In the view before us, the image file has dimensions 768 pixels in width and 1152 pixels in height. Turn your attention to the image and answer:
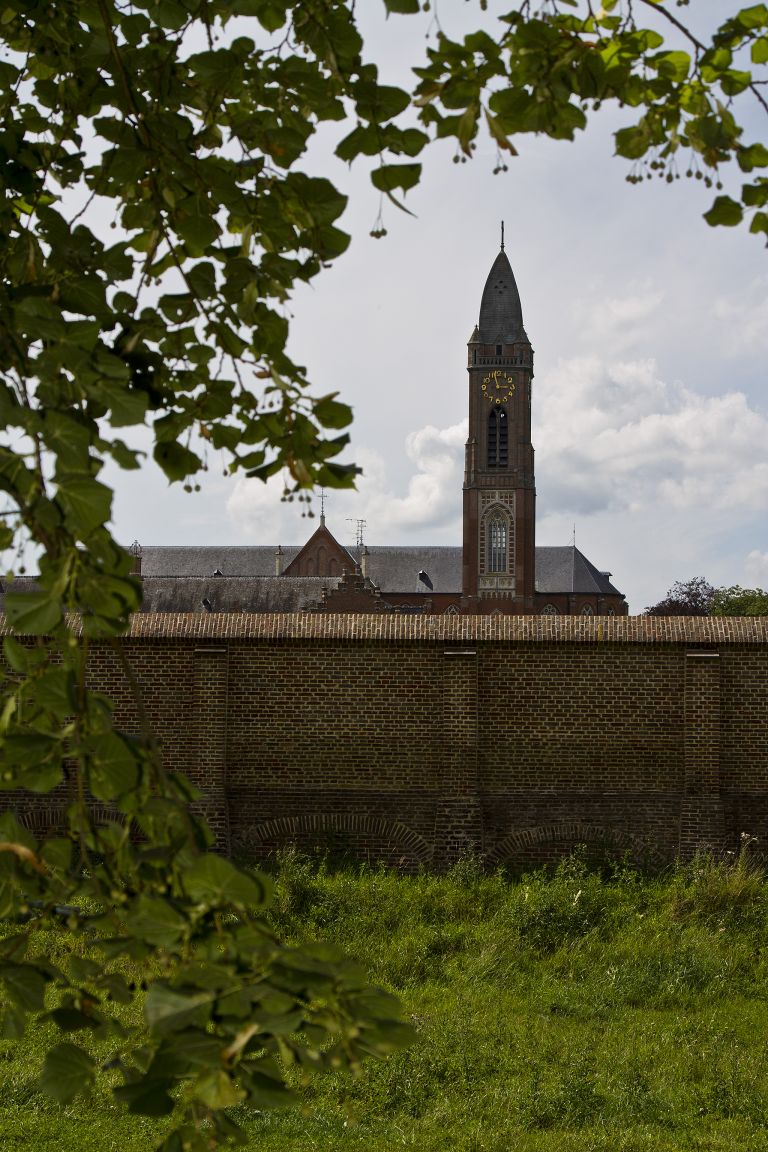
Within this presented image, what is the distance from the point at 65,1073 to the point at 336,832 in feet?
32.0

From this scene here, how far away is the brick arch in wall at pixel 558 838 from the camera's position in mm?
11031

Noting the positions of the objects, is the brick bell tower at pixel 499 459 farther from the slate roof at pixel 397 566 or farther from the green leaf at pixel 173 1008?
the green leaf at pixel 173 1008

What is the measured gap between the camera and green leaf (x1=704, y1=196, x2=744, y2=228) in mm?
2145

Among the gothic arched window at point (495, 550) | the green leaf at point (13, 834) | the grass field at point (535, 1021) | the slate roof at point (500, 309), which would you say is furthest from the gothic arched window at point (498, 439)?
the green leaf at point (13, 834)

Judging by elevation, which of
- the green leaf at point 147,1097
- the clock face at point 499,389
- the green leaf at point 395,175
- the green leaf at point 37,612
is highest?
the clock face at point 499,389

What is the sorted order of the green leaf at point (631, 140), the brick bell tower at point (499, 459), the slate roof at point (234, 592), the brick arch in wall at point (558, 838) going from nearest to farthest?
the green leaf at point (631, 140) < the brick arch in wall at point (558, 838) < the slate roof at point (234, 592) < the brick bell tower at point (499, 459)

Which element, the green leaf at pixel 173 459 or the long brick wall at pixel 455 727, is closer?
the green leaf at pixel 173 459

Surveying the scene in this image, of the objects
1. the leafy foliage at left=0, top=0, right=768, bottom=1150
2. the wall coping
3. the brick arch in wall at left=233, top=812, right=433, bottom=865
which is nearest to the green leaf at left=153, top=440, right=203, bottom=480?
the leafy foliage at left=0, top=0, right=768, bottom=1150

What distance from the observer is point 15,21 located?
2.36 metres

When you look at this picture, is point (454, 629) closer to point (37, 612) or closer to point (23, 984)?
point (23, 984)

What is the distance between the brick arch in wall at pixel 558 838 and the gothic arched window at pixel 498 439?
43287 mm

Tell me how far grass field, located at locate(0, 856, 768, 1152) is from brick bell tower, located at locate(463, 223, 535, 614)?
42409 mm

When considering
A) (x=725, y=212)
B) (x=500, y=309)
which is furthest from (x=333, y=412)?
(x=500, y=309)

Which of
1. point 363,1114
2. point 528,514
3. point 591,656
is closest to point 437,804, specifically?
point 591,656
